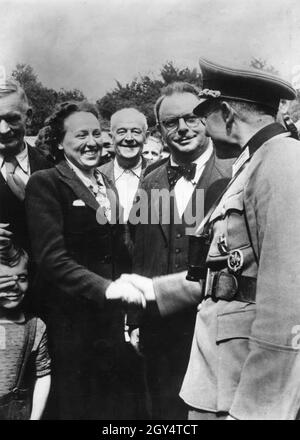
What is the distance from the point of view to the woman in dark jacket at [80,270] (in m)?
3.38

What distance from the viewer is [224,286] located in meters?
2.64

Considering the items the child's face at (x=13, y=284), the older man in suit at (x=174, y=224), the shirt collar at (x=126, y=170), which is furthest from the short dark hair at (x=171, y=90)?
the child's face at (x=13, y=284)

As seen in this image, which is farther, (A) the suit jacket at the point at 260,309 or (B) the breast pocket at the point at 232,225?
(B) the breast pocket at the point at 232,225

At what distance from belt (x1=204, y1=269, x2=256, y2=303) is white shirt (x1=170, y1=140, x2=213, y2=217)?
703mm

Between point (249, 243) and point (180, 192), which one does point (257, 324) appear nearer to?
point (249, 243)

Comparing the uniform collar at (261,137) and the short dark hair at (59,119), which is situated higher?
the short dark hair at (59,119)

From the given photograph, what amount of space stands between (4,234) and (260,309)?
1692 mm

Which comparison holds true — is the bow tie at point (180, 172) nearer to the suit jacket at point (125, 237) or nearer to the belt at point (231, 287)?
the suit jacket at point (125, 237)

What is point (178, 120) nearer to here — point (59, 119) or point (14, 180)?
point (59, 119)

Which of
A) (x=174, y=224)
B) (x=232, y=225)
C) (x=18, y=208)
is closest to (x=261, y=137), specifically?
(x=232, y=225)

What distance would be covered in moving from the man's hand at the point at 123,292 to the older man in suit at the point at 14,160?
0.54m

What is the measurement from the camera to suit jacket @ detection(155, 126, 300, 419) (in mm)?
2377
